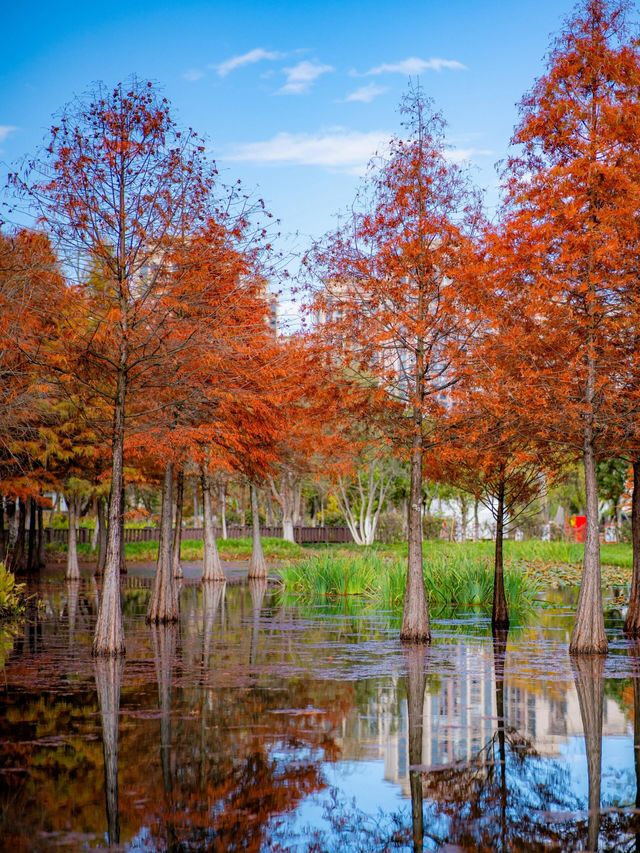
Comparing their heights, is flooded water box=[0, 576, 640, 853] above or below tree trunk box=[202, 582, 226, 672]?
above

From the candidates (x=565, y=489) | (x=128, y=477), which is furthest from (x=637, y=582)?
(x=565, y=489)

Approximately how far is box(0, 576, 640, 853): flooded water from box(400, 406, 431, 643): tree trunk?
38 centimetres

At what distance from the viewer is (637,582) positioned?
68.8ft

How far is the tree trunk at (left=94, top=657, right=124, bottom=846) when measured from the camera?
750 cm

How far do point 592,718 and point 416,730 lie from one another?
2.19 meters

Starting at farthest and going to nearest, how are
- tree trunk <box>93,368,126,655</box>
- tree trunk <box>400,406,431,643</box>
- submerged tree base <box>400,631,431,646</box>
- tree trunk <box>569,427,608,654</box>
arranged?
tree trunk <box>400,406,431,643</box> < submerged tree base <box>400,631,431,646</box> < tree trunk <box>569,427,608,654</box> < tree trunk <box>93,368,126,655</box>

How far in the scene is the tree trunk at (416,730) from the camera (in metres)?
7.52

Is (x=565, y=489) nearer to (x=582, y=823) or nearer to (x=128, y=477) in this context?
(x=128, y=477)

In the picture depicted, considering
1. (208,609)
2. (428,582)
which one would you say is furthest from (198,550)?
(428,582)

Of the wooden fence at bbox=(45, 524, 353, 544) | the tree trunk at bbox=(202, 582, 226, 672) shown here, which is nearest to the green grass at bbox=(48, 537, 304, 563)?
the wooden fence at bbox=(45, 524, 353, 544)

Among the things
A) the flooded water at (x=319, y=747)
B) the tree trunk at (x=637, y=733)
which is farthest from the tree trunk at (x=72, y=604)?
the tree trunk at (x=637, y=733)

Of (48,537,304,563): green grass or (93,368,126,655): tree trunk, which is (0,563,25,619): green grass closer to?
(93,368,126,655): tree trunk

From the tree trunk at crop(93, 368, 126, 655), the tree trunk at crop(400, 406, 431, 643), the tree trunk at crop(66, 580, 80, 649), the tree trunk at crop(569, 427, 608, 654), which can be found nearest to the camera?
the tree trunk at crop(93, 368, 126, 655)

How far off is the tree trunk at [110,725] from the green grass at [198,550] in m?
37.5
